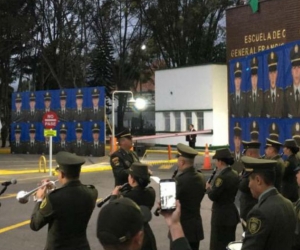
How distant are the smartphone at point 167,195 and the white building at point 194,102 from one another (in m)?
33.3

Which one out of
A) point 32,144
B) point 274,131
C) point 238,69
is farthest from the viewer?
point 32,144

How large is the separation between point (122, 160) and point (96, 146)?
23490 mm

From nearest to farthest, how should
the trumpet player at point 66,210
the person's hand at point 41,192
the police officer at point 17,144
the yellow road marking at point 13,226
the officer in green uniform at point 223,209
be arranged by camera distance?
the trumpet player at point 66,210 → the person's hand at point 41,192 → the officer in green uniform at point 223,209 → the yellow road marking at point 13,226 → the police officer at point 17,144

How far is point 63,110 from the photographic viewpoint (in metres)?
33.5

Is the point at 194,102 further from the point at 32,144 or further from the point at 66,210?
the point at 66,210

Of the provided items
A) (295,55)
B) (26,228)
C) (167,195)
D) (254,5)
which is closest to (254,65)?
(295,55)

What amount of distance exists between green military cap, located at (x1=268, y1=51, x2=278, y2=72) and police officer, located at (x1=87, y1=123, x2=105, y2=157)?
16819 mm

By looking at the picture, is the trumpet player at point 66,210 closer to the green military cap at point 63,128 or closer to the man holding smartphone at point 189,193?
the man holding smartphone at point 189,193

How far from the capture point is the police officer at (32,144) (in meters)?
34.9

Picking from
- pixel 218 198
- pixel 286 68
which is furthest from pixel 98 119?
pixel 218 198

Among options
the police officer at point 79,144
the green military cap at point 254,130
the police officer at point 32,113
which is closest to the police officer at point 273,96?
the green military cap at point 254,130

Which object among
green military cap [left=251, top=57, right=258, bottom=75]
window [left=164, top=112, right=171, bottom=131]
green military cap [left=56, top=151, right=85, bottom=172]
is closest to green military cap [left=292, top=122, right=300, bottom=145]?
green military cap [left=251, top=57, right=258, bottom=75]

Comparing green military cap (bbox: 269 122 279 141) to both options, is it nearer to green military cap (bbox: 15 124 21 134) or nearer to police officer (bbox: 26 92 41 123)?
police officer (bbox: 26 92 41 123)

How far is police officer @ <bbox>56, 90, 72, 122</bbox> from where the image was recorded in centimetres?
3307
